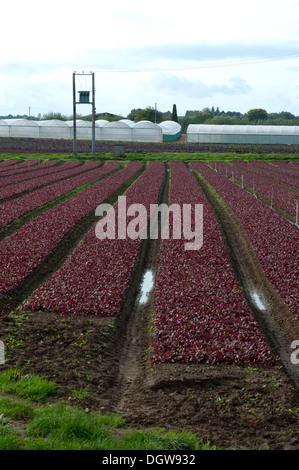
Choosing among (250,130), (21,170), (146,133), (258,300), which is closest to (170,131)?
(146,133)

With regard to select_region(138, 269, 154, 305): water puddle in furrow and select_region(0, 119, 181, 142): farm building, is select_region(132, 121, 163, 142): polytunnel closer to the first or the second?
select_region(0, 119, 181, 142): farm building

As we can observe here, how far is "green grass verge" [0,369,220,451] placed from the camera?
677cm

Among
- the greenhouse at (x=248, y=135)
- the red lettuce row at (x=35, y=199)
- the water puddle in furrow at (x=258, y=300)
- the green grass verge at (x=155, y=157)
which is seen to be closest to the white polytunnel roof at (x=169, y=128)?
the greenhouse at (x=248, y=135)

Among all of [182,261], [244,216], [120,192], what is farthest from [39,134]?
[182,261]

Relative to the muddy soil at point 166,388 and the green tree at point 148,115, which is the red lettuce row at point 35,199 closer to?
the muddy soil at point 166,388

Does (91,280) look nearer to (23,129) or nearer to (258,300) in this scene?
(258,300)

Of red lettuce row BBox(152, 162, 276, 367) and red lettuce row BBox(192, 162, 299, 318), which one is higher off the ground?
red lettuce row BBox(192, 162, 299, 318)

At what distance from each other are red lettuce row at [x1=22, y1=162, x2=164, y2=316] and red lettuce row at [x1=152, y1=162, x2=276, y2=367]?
3.81 ft

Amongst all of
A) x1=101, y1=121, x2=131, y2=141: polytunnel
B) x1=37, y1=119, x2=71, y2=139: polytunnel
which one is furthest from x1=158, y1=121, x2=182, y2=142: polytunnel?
x1=37, y1=119, x2=71, y2=139: polytunnel

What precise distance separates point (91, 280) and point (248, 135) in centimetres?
9145

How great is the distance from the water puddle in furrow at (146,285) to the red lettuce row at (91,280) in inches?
23.3

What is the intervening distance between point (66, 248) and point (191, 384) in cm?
1116
